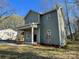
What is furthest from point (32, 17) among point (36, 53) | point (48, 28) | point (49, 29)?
point (36, 53)

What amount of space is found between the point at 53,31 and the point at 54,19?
2.02m

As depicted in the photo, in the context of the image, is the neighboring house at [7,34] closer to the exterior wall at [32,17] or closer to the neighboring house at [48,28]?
the exterior wall at [32,17]

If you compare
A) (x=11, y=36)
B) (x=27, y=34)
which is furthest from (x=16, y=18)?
(x=27, y=34)

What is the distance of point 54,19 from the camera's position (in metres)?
28.6

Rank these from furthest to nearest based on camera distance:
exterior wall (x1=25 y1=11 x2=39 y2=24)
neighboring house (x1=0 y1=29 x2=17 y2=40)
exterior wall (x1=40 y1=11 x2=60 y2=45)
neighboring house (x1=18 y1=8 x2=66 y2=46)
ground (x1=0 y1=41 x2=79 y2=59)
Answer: neighboring house (x1=0 y1=29 x2=17 y2=40)
exterior wall (x1=25 y1=11 x2=39 y2=24)
exterior wall (x1=40 y1=11 x2=60 y2=45)
neighboring house (x1=18 y1=8 x2=66 y2=46)
ground (x1=0 y1=41 x2=79 y2=59)

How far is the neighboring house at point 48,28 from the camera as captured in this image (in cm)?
2770

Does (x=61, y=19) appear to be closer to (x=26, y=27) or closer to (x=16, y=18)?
(x=26, y=27)

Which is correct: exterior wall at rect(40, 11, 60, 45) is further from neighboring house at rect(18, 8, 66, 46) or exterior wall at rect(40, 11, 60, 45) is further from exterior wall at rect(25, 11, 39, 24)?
exterior wall at rect(25, 11, 39, 24)

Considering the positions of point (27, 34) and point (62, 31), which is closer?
point (62, 31)

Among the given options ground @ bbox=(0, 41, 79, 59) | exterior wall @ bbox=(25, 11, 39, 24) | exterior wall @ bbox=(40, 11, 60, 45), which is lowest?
ground @ bbox=(0, 41, 79, 59)

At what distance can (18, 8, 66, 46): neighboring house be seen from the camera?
1091 inches

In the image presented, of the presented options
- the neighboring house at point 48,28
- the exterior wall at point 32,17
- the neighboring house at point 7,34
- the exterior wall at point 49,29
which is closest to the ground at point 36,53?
the neighboring house at point 48,28

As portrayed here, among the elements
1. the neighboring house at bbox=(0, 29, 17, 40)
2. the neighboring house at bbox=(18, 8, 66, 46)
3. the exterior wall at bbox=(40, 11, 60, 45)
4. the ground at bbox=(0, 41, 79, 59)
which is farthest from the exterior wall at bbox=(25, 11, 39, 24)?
the neighboring house at bbox=(0, 29, 17, 40)

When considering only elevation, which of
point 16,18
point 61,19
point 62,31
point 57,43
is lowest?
point 57,43
